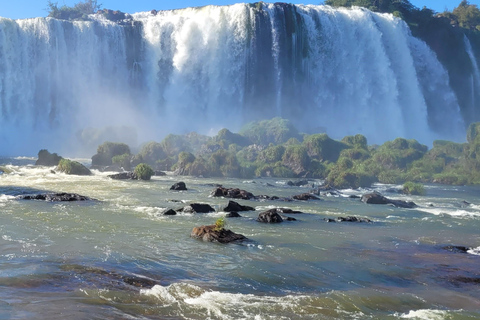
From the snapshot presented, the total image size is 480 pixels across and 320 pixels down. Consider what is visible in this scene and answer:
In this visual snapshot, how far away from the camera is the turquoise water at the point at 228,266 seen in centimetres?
724

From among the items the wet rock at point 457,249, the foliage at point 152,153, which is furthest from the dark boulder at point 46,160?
the wet rock at point 457,249

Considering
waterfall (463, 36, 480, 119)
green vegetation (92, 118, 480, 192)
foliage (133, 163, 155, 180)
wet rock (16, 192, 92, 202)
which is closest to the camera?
wet rock (16, 192, 92, 202)

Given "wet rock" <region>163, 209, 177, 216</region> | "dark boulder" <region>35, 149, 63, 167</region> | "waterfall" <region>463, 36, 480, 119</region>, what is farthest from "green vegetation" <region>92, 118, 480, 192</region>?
"waterfall" <region>463, 36, 480, 119</region>

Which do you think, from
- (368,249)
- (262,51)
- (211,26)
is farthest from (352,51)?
(368,249)

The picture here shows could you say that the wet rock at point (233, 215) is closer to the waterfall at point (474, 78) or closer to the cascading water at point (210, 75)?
the cascading water at point (210, 75)

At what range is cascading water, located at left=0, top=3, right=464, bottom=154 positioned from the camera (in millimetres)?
46875

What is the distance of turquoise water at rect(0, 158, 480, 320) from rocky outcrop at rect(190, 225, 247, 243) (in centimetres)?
22

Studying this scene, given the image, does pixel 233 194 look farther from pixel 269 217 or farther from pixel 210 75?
pixel 210 75

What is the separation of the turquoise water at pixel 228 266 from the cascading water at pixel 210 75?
3041cm

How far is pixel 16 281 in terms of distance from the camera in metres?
7.74

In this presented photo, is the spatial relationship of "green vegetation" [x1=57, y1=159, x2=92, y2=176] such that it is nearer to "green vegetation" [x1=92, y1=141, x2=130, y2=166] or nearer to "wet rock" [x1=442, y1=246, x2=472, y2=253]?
"green vegetation" [x1=92, y1=141, x2=130, y2=166]

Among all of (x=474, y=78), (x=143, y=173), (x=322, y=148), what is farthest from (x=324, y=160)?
(x=474, y=78)

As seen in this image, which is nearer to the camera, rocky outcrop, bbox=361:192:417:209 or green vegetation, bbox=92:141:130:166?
rocky outcrop, bbox=361:192:417:209

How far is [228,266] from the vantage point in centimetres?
958
